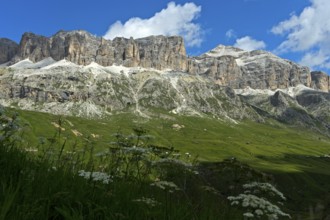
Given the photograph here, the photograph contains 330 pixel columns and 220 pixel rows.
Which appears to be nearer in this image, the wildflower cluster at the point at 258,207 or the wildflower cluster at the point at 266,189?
the wildflower cluster at the point at 258,207

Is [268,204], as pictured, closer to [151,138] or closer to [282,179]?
[151,138]

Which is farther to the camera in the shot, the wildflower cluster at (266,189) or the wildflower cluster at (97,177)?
the wildflower cluster at (266,189)

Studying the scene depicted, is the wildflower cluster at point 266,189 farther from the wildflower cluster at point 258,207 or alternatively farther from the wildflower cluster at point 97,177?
the wildflower cluster at point 97,177

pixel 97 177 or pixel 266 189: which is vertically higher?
pixel 97 177

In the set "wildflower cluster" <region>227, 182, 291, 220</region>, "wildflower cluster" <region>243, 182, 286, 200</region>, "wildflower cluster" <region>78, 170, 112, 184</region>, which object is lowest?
"wildflower cluster" <region>227, 182, 291, 220</region>

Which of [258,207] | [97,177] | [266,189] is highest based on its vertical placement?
[97,177]

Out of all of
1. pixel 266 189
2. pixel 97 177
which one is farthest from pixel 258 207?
pixel 97 177

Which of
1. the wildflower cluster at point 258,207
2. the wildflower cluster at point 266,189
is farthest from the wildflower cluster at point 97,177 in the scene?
the wildflower cluster at point 266,189

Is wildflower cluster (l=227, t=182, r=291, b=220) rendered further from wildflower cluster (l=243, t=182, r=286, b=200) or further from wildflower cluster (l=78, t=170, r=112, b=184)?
wildflower cluster (l=78, t=170, r=112, b=184)

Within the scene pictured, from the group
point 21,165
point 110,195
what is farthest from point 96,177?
point 21,165

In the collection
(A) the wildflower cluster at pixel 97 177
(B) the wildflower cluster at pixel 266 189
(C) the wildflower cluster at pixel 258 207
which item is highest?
(A) the wildflower cluster at pixel 97 177

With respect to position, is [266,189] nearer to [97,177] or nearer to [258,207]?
[258,207]

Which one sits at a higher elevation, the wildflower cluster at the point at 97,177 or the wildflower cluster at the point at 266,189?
the wildflower cluster at the point at 97,177

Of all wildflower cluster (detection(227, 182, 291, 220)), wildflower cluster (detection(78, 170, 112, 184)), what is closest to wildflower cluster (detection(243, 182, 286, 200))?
wildflower cluster (detection(227, 182, 291, 220))
